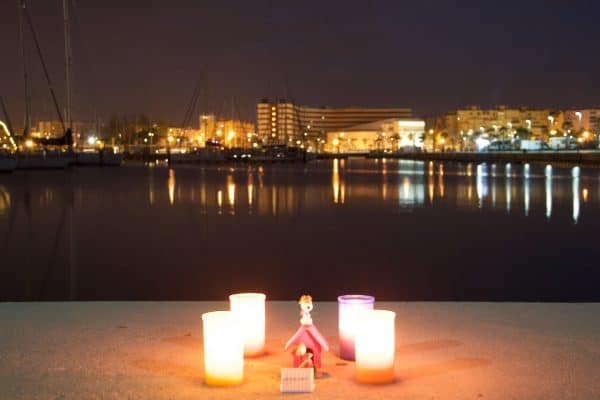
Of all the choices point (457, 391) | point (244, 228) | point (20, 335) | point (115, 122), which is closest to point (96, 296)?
point (20, 335)

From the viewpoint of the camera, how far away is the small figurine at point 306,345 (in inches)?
192

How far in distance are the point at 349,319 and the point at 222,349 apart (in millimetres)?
994

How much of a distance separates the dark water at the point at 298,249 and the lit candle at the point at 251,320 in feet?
13.1

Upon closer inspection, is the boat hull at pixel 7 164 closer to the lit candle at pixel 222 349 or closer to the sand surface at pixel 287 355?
the sand surface at pixel 287 355

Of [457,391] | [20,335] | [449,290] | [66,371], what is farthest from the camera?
[449,290]

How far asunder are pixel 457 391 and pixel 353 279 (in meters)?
6.14

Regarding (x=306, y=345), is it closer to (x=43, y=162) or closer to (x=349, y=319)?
(x=349, y=319)

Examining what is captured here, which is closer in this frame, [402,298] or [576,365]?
[576,365]

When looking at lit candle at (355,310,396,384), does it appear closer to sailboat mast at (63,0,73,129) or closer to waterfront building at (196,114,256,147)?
sailboat mast at (63,0,73,129)

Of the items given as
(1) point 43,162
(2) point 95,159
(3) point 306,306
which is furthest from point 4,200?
(2) point 95,159

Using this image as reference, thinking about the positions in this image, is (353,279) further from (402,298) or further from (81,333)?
(81,333)

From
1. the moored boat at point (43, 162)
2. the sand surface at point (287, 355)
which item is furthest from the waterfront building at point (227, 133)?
the sand surface at point (287, 355)

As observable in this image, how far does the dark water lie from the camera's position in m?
10.1

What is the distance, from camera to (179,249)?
1390cm
